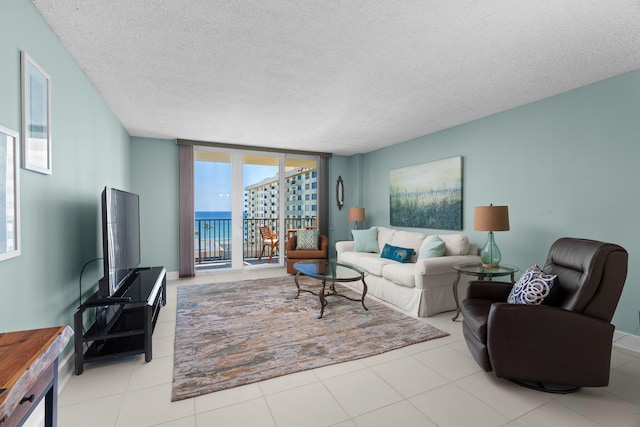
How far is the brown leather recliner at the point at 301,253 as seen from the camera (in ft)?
17.7

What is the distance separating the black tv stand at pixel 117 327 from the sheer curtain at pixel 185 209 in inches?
88.8

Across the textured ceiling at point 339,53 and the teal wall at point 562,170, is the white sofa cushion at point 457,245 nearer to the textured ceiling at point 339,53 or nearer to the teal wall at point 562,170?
the teal wall at point 562,170

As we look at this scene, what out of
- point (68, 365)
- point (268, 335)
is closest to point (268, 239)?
point (268, 335)

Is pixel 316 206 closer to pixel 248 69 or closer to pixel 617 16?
pixel 248 69

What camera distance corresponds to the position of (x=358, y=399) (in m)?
1.92

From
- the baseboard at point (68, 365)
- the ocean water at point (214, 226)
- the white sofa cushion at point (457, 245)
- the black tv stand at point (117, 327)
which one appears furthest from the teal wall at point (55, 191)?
the white sofa cushion at point (457, 245)

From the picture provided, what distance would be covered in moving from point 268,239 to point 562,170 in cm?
527

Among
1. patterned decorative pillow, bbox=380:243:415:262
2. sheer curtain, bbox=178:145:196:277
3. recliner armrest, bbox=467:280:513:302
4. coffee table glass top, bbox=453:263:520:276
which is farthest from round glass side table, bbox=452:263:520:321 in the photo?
sheer curtain, bbox=178:145:196:277

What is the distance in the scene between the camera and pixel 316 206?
21.1 feet

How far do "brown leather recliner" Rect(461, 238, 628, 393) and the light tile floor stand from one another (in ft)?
0.53

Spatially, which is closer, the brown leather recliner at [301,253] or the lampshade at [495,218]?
the lampshade at [495,218]

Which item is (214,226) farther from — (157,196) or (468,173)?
(468,173)

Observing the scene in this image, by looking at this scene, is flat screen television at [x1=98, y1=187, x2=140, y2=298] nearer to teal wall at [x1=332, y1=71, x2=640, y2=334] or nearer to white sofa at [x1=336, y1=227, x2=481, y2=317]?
white sofa at [x1=336, y1=227, x2=481, y2=317]

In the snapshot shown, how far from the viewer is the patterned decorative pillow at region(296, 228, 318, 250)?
5.56 m
